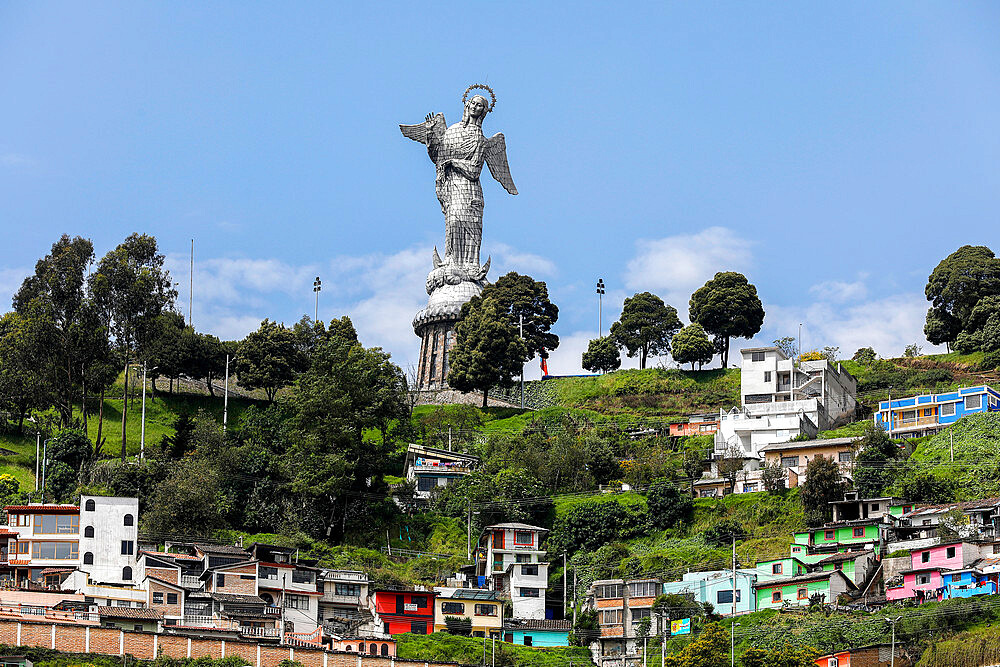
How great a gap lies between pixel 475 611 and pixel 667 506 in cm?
1258

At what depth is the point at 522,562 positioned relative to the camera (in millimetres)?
76125

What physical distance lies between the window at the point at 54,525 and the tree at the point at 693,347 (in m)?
48.5

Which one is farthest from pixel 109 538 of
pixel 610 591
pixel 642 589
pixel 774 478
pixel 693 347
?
pixel 693 347

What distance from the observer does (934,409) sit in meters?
89.9

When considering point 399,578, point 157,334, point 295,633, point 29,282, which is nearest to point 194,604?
point 295,633

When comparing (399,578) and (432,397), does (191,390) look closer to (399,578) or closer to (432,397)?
(432,397)

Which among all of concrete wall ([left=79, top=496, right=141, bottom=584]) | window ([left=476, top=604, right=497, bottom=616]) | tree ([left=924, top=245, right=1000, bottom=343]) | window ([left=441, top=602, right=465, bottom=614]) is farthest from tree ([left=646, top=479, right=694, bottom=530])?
tree ([left=924, top=245, right=1000, bottom=343])

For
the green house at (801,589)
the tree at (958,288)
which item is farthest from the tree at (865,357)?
the green house at (801,589)

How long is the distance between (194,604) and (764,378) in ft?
132

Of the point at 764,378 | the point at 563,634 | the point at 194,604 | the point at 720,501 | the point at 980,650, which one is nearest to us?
the point at 980,650

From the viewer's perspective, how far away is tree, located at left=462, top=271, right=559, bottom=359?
106250 millimetres

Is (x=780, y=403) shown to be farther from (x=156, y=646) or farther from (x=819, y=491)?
(x=156, y=646)

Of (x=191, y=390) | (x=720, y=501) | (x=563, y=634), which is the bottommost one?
(x=563, y=634)

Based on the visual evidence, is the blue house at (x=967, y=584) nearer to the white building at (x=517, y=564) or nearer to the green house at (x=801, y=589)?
the green house at (x=801, y=589)
